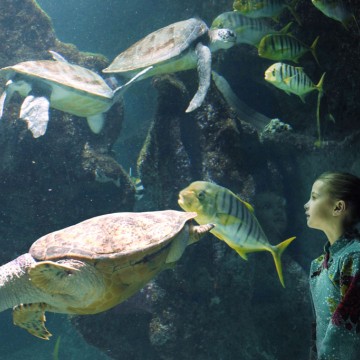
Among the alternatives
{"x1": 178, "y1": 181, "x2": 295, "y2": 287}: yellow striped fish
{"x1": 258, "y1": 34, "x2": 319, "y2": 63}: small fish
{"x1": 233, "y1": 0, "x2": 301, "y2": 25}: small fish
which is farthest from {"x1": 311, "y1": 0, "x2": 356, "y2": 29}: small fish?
{"x1": 178, "y1": 181, "x2": 295, "y2": 287}: yellow striped fish

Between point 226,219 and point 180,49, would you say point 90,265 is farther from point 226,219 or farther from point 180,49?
point 180,49

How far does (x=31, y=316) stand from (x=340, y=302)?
219 cm

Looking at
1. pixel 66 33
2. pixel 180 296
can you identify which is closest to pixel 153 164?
pixel 180 296

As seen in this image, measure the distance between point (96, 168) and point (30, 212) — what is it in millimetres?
1240

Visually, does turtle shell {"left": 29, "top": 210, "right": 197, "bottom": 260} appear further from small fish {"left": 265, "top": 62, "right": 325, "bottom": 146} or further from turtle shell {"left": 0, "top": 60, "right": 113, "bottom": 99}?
turtle shell {"left": 0, "top": 60, "right": 113, "bottom": 99}

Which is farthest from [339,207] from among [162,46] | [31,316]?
[162,46]

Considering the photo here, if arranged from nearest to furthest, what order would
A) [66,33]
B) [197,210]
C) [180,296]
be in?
[197,210] < [180,296] < [66,33]

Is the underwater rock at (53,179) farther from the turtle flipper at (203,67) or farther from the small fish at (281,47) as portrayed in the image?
the small fish at (281,47)

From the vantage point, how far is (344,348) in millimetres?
1356

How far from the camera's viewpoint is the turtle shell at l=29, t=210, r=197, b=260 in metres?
2.34

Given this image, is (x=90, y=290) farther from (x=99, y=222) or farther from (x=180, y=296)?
(x=180, y=296)

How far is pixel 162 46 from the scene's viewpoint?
15.4 feet

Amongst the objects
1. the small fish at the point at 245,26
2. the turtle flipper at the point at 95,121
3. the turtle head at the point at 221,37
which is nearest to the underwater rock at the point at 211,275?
the turtle head at the point at 221,37

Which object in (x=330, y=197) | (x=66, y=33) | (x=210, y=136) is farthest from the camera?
(x=66, y=33)
